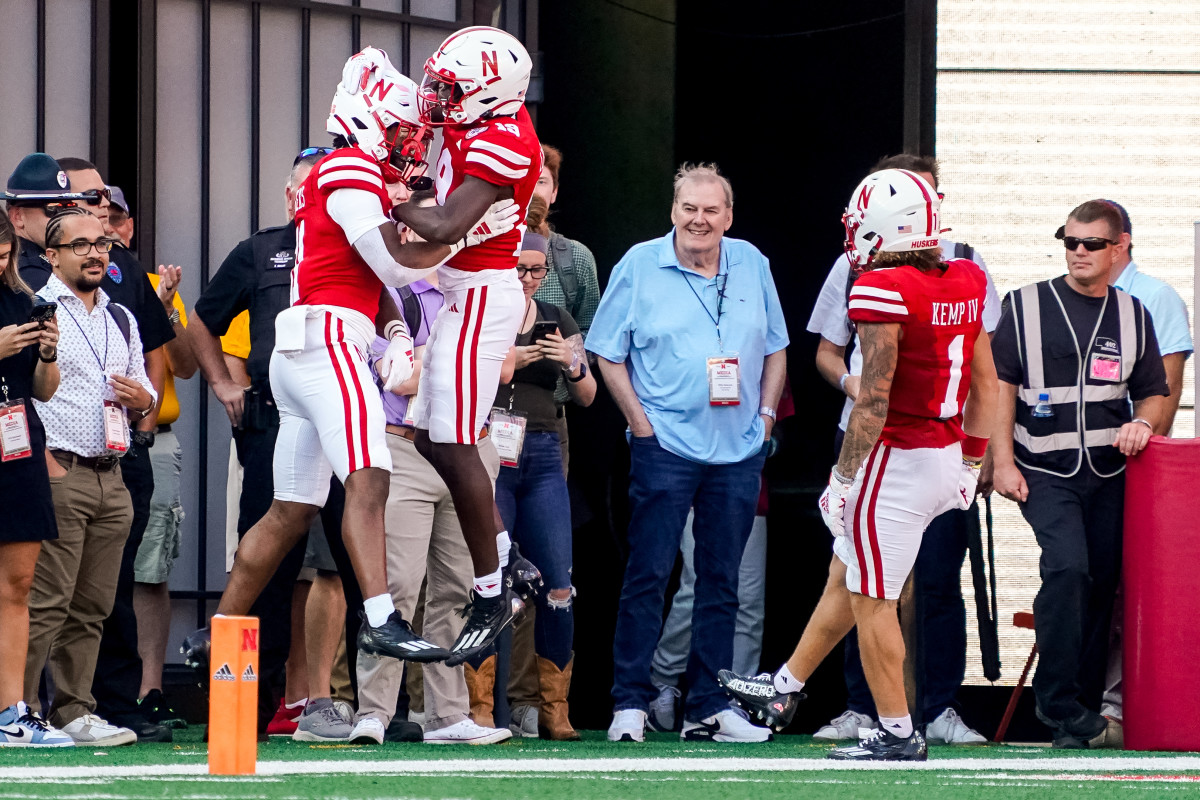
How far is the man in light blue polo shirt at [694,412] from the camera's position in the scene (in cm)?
735

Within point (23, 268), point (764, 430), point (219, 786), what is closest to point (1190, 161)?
point (764, 430)

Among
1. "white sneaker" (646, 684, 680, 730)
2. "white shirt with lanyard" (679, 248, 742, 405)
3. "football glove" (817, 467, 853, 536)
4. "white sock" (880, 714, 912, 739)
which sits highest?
"white shirt with lanyard" (679, 248, 742, 405)

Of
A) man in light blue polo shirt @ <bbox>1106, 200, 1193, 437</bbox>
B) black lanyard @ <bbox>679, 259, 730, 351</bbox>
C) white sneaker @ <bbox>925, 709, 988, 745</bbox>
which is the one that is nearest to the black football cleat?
black lanyard @ <bbox>679, 259, 730, 351</bbox>

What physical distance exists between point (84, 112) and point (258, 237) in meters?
1.48

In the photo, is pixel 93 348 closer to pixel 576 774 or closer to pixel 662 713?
pixel 576 774

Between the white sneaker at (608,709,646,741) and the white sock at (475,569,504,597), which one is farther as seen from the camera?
the white sneaker at (608,709,646,741)

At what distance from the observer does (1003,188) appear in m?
8.80

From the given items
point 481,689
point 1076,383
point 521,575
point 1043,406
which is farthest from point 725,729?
point 1076,383

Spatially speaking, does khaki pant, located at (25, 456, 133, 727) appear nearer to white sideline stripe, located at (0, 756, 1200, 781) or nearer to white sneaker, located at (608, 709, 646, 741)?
white sideline stripe, located at (0, 756, 1200, 781)

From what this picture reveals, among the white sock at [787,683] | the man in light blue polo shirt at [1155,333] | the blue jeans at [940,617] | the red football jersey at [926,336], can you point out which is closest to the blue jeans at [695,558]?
the blue jeans at [940,617]

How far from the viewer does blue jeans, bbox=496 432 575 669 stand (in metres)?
7.25

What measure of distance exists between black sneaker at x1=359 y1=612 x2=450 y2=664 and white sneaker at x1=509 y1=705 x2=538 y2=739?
6.24 ft

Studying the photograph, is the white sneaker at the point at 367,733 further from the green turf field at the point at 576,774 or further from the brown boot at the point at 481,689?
the brown boot at the point at 481,689

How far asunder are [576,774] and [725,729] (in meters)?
2.15
